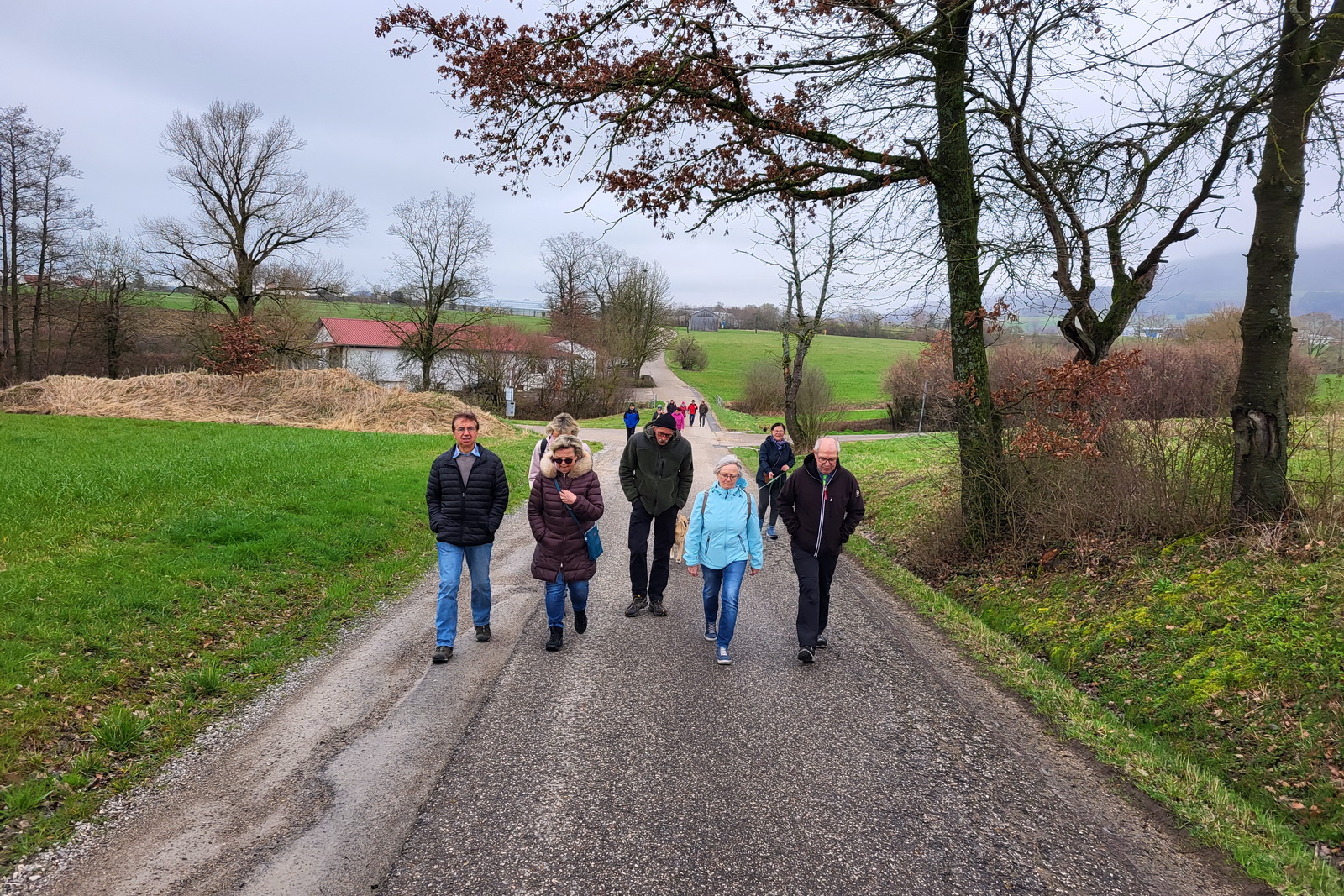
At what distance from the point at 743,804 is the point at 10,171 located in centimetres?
4676

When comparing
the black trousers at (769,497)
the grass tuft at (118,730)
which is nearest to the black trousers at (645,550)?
the grass tuft at (118,730)

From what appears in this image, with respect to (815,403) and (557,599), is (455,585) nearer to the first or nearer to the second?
(557,599)

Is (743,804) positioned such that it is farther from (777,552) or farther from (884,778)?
(777,552)

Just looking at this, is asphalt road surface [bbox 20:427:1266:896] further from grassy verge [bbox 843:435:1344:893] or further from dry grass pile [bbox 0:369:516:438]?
dry grass pile [bbox 0:369:516:438]

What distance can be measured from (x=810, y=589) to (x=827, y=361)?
78.8 m

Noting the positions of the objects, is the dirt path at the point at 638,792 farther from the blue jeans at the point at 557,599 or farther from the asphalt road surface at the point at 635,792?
the blue jeans at the point at 557,599

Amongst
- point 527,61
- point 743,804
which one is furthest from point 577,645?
point 527,61

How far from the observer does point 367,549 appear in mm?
9555

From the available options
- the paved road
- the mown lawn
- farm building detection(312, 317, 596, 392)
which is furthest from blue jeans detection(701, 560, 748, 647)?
farm building detection(312, 317, 596, 392)

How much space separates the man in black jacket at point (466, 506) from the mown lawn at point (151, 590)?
1.47 metres

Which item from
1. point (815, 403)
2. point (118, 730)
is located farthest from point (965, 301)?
point (815, 403)

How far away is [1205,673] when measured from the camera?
18.0 ft

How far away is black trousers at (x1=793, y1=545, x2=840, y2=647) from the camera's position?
6027 mm

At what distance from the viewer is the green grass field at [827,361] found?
6369 centimetres
